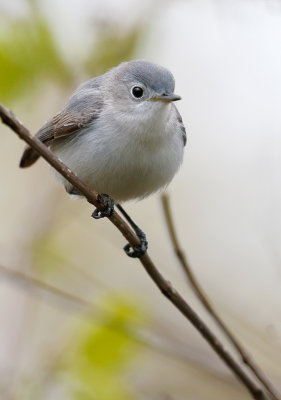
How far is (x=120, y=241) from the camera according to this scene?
2.83m

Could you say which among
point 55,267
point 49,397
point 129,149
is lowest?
point 49,397

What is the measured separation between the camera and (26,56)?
2.67 m

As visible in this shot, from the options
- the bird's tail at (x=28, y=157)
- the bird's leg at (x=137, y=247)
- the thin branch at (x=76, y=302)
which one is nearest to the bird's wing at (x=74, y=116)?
the bird's tail at (x=28, y=157)

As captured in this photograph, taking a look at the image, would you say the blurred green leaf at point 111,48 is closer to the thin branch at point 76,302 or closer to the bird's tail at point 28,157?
the bird's tail at point 28,157

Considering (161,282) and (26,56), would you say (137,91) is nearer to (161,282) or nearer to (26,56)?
(26,56)

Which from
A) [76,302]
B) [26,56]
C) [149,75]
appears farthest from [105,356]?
[26,56]

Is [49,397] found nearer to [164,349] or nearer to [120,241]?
[164,349]

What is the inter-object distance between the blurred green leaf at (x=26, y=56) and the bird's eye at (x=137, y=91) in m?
0.39

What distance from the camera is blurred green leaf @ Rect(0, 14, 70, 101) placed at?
2.62 meters

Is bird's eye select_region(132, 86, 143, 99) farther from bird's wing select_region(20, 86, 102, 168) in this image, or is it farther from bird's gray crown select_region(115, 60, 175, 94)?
bird's wing select_region(20, 86, 102, 168)

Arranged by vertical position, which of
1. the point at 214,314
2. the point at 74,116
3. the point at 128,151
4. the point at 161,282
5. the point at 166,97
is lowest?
the point at 214,314

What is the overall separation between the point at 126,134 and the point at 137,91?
0.24 meters

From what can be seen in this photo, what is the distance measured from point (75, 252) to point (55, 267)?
984 millimetres

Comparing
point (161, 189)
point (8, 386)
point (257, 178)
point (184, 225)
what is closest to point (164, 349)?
point (8, 386)
